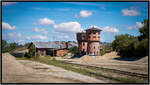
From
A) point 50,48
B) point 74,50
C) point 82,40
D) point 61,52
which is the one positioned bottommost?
point 61,52

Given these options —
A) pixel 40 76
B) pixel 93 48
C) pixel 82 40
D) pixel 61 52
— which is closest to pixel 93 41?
pixel 93 48

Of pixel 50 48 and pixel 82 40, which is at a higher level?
pixel 82 40

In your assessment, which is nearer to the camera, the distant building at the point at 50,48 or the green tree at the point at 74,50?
the green tree at the point at 74,50

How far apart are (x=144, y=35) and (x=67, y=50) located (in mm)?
34384

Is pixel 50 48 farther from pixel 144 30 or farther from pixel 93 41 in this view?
pixel 144 30

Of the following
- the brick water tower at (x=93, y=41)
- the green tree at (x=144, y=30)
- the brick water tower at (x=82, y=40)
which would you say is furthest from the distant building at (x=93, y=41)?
the green tree at (x=144, y=30)

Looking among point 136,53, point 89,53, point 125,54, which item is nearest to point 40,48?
point 89,53

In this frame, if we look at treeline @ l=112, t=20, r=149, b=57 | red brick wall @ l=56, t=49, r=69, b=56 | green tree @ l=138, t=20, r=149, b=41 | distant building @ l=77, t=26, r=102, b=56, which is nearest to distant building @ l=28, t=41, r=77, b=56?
red brick wall @ l=56, t=49, r=69, b=56

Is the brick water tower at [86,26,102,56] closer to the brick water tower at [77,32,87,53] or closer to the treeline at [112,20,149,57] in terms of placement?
the brick water tower at [77,32,87,53]

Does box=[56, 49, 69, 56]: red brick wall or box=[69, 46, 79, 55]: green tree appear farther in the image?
box=[56, 49, 69, 56]: red brick wall

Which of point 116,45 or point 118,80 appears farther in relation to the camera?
point 116,45

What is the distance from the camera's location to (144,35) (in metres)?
32.0

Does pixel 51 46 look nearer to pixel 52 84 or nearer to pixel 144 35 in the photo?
pixel 144 35

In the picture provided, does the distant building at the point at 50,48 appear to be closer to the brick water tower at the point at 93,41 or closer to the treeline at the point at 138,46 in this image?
the brick water tower at the point at 93,41
